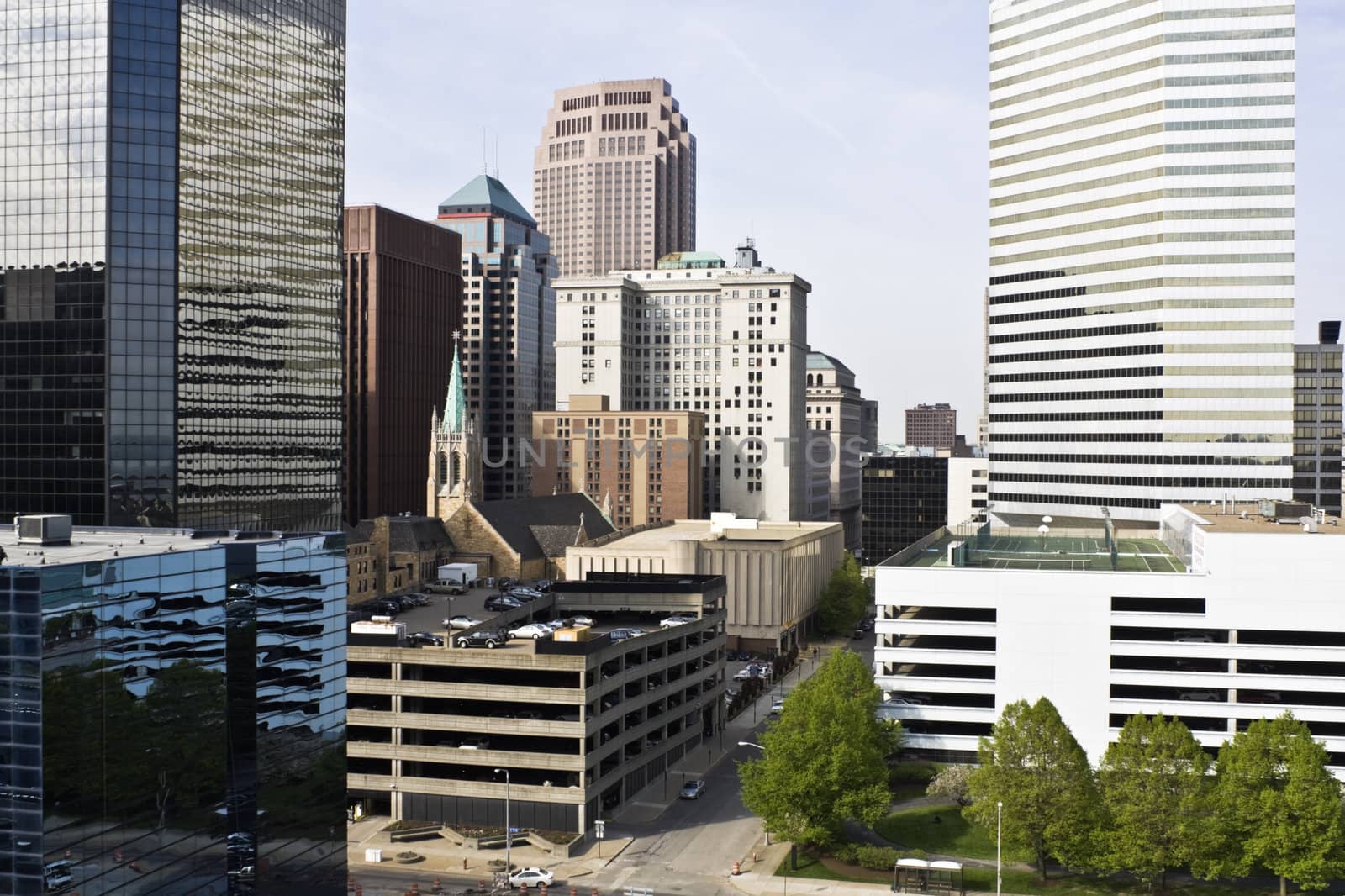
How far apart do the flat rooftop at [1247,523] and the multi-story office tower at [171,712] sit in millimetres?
74791

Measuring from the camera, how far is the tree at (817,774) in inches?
3543

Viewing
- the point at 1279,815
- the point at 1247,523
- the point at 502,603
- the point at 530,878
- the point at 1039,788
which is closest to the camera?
the point at 1279,815

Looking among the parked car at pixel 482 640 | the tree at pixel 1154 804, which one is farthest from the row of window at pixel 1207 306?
the parked car at pixel 482 640

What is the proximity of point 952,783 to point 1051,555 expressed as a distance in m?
35.0

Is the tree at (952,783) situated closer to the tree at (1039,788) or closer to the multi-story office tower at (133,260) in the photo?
the tree at (1039,788)

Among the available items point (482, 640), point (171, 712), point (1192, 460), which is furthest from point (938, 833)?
point (1192, 460)

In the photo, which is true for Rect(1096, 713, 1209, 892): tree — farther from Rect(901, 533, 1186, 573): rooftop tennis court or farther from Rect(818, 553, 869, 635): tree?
Rect(818, 553, 869, 635): tree

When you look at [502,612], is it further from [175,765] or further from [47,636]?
[47,636]

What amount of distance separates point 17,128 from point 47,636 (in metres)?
96.1

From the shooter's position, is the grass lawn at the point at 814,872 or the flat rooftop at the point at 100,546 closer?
the flat rooftop at the point at 100,546

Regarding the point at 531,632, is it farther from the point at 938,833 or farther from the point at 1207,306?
the point at 1207,306

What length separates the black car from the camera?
12975 cm

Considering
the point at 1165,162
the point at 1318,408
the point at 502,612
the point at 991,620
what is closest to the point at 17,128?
the point at 502,612

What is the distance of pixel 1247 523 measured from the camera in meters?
123
